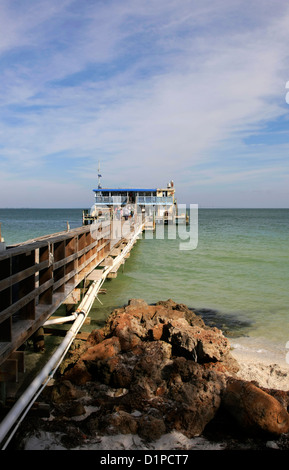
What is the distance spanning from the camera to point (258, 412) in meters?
4.39

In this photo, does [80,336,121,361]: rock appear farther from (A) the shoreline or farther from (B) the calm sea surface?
(B) the calm sea surface

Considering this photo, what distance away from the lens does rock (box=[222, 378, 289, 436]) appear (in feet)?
14.3

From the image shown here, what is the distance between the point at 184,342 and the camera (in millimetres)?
6164

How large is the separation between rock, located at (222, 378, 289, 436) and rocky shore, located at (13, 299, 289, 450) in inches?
0.4

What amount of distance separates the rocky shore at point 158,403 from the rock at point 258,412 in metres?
0.01

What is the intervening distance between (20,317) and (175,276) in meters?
12.3

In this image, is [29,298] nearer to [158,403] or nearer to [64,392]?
[64,392]

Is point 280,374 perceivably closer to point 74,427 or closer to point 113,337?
point 113,337

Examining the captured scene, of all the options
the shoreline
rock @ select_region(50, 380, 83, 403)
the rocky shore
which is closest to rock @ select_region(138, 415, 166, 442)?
the rocky shore

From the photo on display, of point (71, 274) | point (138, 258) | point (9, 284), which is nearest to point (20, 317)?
point (9, 284)

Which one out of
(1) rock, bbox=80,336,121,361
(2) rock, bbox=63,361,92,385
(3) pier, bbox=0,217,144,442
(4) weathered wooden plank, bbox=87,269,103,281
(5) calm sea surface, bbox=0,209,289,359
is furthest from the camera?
(5) calm sea surface, bbox=0,209,289,359

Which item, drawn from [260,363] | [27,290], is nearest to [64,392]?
[27,290]

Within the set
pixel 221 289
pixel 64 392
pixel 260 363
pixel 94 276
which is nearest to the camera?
pixel 64 392

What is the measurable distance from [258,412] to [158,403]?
1.33 meters
